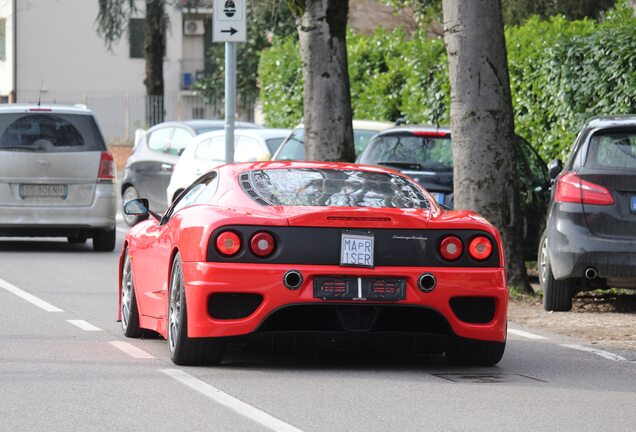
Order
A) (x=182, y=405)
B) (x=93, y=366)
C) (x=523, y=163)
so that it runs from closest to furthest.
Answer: (x=182, y=405) < (x=93, y=366) < (x=523, y=163)

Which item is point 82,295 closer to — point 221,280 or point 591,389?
point 221,280

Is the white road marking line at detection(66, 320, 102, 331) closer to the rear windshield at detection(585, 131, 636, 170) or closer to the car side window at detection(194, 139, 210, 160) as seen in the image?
the rear windshield at detection(585, 131, 636, 170)

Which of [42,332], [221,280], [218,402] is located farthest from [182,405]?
[42,332]

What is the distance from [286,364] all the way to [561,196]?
13.6 feet

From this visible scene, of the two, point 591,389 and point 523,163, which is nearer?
point 591,389

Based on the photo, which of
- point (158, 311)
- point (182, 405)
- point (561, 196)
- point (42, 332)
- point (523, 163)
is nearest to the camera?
point (182, 405)

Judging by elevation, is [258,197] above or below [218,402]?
above

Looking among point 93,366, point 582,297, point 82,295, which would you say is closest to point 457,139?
point 582,297

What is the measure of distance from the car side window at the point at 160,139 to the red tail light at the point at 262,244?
16.6 metres

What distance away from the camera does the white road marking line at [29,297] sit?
13469mm

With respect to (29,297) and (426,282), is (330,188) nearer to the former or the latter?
(426,282)

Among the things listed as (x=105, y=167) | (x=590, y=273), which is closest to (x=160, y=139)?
(x=105, y=167)

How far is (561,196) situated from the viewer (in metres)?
13.4

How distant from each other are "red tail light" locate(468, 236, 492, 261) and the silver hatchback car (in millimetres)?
10722
